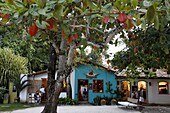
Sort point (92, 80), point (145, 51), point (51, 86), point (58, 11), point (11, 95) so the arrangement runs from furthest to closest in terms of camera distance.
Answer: point (92, 80), point (11, 95), point (145, 51), point (51, 86), point (58, 11)

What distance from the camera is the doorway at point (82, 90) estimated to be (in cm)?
2031

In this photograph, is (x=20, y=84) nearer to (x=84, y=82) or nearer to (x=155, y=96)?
(x=84, y=82)

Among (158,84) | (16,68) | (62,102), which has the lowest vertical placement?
(62,102)

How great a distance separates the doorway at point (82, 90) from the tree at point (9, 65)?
207 inches

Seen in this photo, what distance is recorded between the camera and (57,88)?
4.78 metres

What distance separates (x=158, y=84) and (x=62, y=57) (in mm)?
17072

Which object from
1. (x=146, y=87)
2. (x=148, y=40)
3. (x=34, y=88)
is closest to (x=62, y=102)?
(x=34, y=88)

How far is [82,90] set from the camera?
67.3 ft

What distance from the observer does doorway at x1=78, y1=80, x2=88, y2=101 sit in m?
20.3

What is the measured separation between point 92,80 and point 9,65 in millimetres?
7028

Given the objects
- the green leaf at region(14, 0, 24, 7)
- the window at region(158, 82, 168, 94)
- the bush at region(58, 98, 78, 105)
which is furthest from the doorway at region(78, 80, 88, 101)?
the green leaf at region(14, 0, 24, 7)

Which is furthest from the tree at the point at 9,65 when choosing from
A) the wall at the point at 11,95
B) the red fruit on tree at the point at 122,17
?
the red fruit on tree at the point at 122,17

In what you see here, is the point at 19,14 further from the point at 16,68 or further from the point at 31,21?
the point at 16,68

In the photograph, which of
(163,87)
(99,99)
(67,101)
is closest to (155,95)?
(163,87)
